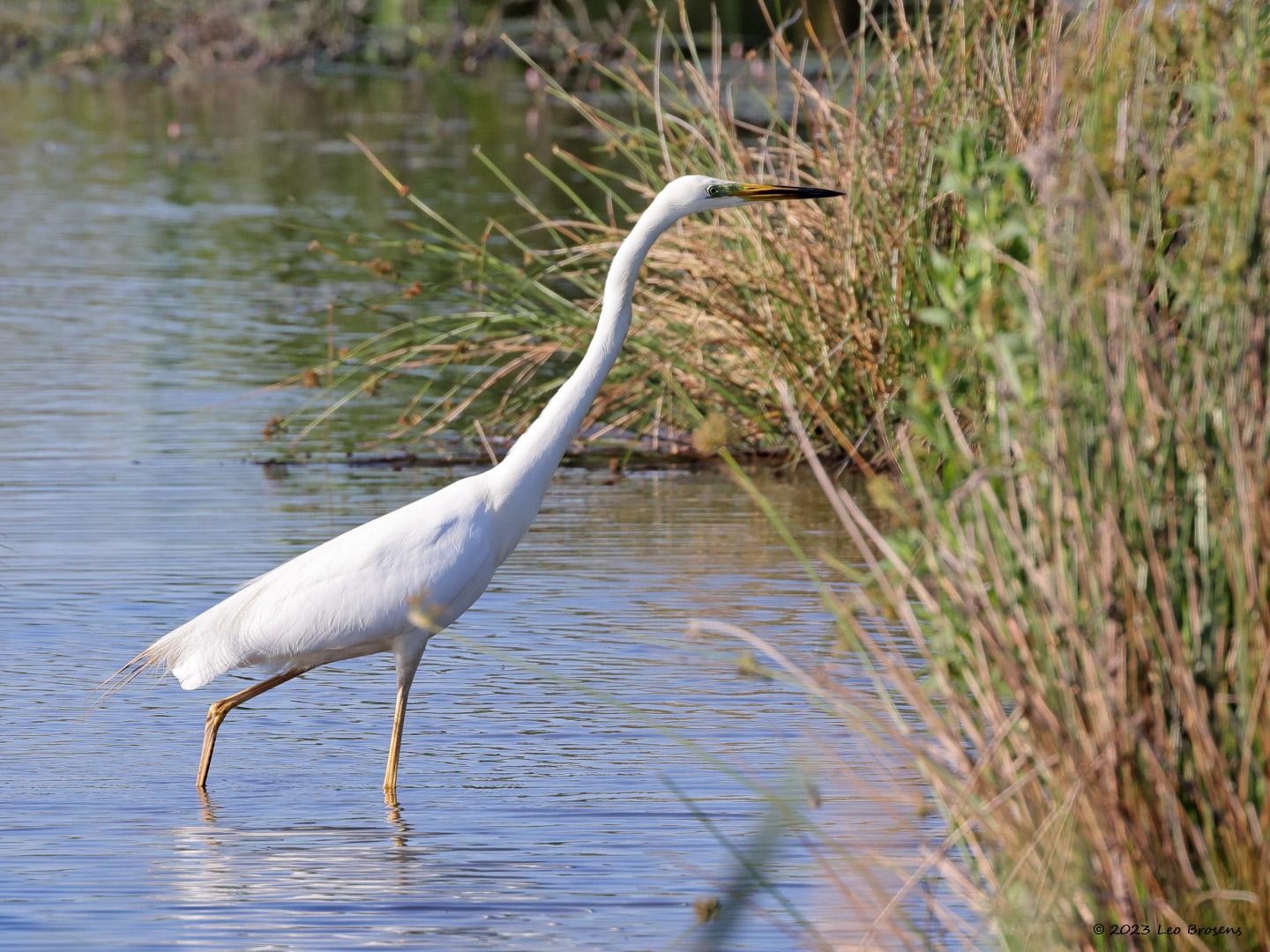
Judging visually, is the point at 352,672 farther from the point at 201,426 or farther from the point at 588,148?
the point at 588,148

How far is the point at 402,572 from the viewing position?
5293 mm

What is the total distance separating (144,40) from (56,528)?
20.3 m

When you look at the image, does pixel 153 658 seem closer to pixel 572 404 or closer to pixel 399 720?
pixel 399 720

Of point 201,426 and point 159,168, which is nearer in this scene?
point 201,426

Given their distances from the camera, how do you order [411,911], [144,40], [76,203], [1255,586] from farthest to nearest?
[144,40] < [76,203] < [411,911] < [1255,586]

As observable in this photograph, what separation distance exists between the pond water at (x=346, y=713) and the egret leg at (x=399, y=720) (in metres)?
0.06

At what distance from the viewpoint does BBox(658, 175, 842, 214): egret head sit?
5547 mm

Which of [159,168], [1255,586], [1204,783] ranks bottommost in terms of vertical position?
[159,168]

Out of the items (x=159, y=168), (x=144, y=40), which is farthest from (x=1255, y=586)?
(x=144, y=40)

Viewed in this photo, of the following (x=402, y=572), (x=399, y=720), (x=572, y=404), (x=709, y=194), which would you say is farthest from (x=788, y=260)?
(x=399, y=720)

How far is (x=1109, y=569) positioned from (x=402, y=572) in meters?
2.51

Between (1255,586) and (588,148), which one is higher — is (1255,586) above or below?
above

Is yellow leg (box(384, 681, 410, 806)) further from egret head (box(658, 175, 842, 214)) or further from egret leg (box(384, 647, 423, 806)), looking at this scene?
egret head (box(658, 175, 842, 214))

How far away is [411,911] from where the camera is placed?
14.8ft
